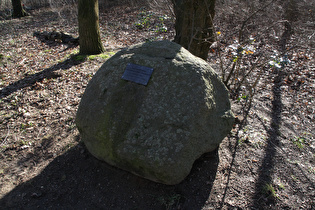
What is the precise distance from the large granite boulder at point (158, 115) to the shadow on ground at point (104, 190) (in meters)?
0.33

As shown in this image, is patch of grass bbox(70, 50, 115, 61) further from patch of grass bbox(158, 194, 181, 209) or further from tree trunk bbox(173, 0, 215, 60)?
patch of grass bbox(158, 194, 181, 209)

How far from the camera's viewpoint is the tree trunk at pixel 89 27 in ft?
21.4

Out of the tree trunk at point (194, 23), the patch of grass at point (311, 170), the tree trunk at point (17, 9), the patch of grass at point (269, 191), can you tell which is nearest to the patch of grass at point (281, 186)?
the patch of grass at point (269, 191)

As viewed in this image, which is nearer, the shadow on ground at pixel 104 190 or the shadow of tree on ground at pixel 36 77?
the shadow on ground at pixel 104 190

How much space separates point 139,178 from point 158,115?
1.09 meters

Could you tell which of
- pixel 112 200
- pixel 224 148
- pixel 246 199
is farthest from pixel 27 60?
pixel 246 199

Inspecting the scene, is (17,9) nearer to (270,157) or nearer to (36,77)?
(36,77)

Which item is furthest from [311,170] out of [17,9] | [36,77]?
[17,9]

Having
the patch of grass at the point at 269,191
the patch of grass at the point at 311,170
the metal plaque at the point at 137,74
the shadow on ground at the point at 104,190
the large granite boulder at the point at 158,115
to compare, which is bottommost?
the shadow on ground at the point at 104,190

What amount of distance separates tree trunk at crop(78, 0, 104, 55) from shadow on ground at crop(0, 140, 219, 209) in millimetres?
4802

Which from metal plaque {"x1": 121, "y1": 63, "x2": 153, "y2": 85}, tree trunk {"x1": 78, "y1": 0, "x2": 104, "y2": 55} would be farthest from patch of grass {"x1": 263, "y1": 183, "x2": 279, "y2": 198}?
tree trunk {"x1": 78, "y1": 0, "x2": 104, "y2": 55}

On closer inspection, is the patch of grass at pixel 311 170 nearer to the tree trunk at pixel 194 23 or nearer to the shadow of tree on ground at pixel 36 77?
the tree trunk at pixel 194 23

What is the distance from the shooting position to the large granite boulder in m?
2.59

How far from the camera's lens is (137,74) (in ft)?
9.68
